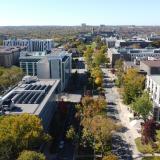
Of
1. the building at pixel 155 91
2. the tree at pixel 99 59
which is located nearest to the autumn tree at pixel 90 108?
the building at pixel 155 91

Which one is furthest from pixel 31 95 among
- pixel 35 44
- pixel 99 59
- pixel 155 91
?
pixel 35 44

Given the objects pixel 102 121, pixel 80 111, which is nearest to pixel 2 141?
pixel 102 121

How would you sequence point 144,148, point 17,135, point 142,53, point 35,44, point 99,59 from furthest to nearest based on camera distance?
point 35,44 < point 99,59 < point 142,53 < point 144,148 < point 17,135

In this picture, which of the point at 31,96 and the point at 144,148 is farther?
the point at 31,96

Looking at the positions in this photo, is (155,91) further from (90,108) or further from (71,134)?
(71,134)

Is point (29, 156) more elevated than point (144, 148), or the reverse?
point (29, 156)

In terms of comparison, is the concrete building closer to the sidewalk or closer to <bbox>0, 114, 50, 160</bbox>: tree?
<bbox>0, 114, 50, 160</bbox>: tree

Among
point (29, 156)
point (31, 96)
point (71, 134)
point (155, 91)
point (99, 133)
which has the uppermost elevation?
point (31, 96)
